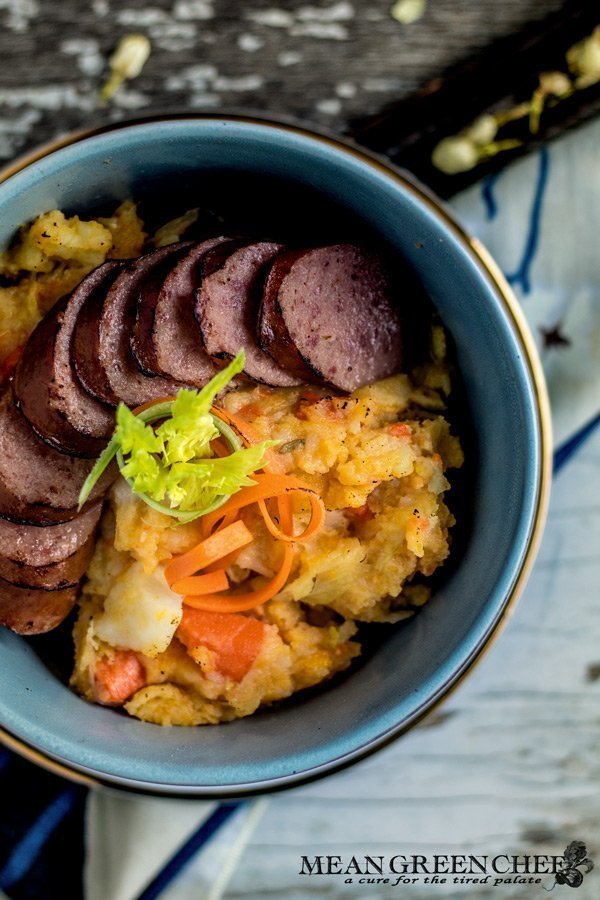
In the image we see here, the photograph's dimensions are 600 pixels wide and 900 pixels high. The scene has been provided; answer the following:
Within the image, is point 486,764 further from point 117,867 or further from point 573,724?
point 117,867

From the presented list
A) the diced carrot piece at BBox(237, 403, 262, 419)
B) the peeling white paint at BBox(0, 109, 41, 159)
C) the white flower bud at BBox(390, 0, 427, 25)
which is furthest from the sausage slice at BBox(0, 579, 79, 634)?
the white flower bud at BBox(390, 0, 427, 25)

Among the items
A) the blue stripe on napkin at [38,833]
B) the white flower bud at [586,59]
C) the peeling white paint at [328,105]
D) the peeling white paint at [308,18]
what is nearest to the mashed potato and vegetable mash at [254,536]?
the blue stripe on napkin at [38,833]

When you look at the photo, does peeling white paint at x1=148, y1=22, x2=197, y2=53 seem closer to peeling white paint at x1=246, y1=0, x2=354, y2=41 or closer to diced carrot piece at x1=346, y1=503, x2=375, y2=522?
peeling white paint at x1=246, y1=0, x2=354, y2=41

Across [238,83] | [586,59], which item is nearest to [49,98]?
[238,83]

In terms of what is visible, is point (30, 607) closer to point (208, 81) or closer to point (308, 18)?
point (208, 81)

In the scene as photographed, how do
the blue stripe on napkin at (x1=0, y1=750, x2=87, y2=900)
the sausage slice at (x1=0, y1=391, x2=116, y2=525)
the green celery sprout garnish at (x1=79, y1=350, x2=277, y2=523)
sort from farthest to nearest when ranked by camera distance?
1. the blue stripe on napkin at (x1=0, y1=750, x2=87, y2=900)
2. the sausage slice at (x1=0, y1=391, x2=116, y2=525)
3. the green celery sprout garnish at (x1=79, y1=350, x2=277, y2=523)

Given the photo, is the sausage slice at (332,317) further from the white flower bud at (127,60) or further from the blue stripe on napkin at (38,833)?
the blue stripe on napkin at (38,833)

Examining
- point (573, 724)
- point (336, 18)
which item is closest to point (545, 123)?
point (336, 18)
